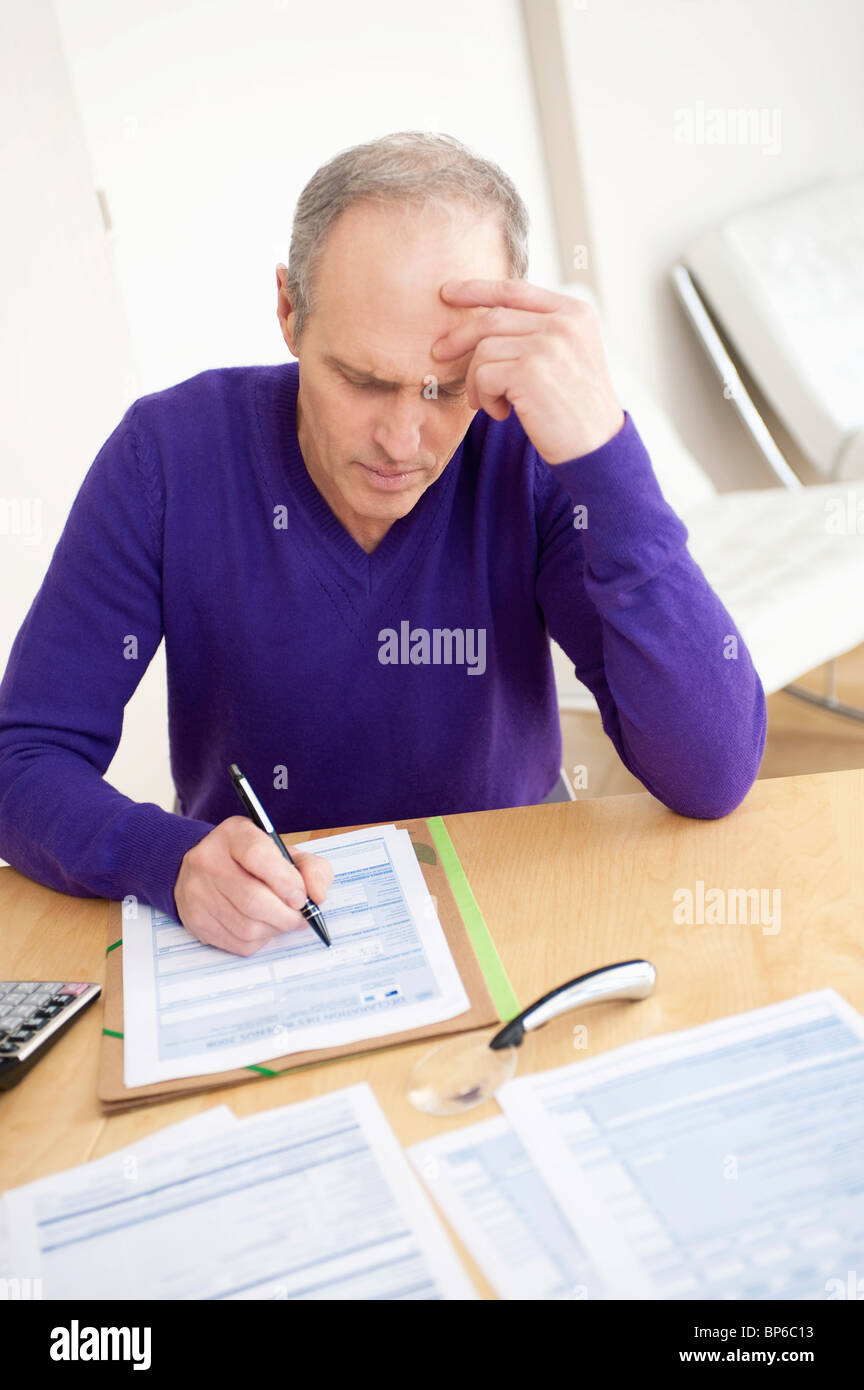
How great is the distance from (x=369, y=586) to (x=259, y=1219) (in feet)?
2.33

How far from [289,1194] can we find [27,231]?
5.92ft

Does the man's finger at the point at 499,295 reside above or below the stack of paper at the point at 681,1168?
above

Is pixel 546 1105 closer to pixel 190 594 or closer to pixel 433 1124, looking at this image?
pixel 433 1124

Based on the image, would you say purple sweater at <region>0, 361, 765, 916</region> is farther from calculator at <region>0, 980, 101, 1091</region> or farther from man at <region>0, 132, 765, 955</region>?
calculator at <region>0, 980, 101, 1091</region>

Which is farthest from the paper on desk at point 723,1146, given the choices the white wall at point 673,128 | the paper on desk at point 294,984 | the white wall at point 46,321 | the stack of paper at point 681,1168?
the white wall at point 673,128

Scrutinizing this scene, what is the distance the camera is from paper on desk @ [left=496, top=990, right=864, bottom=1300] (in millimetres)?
573

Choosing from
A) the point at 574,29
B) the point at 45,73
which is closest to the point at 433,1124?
the point at 45,73

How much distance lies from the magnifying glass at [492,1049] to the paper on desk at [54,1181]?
0.13 metres

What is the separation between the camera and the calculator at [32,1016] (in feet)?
2.49

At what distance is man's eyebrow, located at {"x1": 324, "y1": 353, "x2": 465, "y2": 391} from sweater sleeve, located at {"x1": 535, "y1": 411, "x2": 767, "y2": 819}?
118 millimetres

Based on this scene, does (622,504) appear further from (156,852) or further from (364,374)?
(156,852)

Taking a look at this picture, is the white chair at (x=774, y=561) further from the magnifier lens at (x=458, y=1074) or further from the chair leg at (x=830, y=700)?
the magnifier lens at (x=458, y=1074)

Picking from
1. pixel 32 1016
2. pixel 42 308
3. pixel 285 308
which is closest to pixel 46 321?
pixel 42 308
